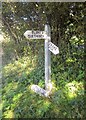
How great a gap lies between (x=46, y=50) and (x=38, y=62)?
98mm

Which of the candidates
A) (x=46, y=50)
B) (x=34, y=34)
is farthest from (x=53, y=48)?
(x=34, y=34)

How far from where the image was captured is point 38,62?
1528 mm

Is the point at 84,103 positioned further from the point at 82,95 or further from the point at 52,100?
the point at 52,100

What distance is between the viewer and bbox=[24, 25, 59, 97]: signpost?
4.94 ft

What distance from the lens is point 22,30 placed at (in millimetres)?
1525

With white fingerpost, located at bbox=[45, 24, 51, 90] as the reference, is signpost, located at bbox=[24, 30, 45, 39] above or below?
above

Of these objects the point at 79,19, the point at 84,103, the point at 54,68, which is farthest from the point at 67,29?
the point at 84,103

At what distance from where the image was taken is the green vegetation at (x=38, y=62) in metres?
1.52

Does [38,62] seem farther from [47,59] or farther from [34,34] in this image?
[34,34]

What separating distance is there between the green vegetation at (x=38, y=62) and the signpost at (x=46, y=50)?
3cm

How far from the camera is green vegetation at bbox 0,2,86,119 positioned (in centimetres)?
152

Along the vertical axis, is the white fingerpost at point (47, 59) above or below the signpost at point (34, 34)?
below

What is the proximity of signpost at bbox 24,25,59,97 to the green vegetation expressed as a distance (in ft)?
0.09

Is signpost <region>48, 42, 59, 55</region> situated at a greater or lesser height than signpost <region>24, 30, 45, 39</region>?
lesser
